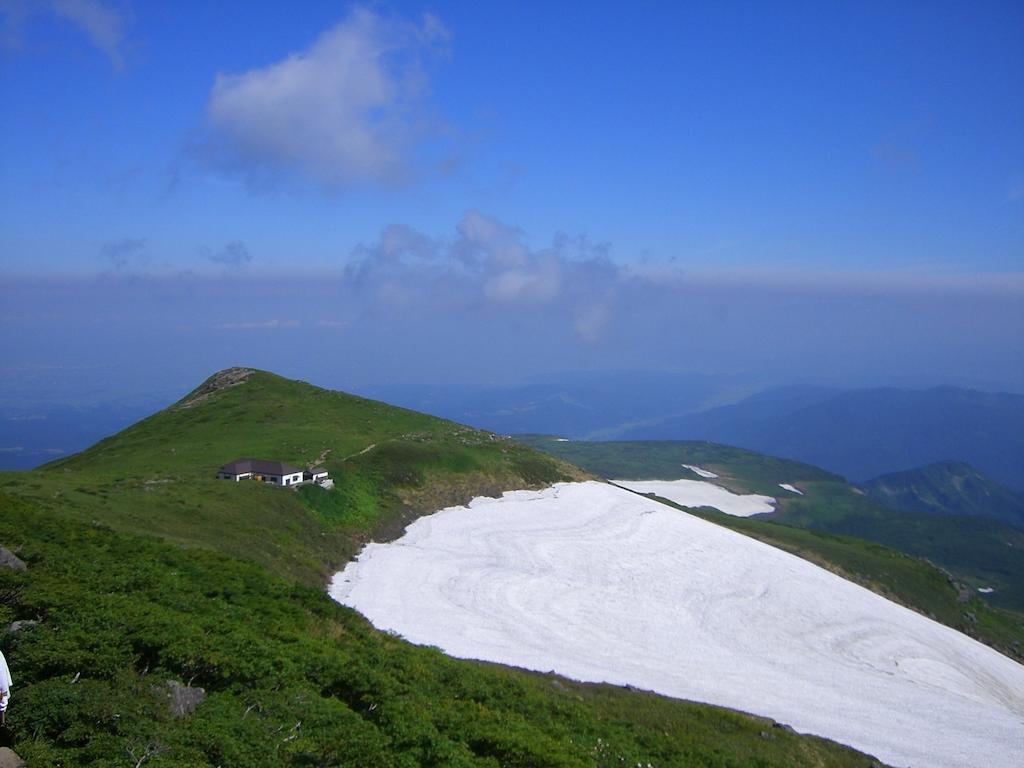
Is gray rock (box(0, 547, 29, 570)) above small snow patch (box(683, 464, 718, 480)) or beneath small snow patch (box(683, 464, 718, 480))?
above

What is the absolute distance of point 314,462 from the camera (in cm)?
5403

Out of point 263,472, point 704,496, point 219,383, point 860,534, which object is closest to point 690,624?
point 263,472

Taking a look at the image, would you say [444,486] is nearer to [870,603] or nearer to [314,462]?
[314,462]

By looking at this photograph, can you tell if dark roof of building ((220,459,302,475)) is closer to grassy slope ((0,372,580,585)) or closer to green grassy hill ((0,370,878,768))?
grassy slope ((0,372,580,585))

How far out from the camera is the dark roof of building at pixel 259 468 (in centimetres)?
4634

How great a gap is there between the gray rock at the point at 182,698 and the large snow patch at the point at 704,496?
104 meters

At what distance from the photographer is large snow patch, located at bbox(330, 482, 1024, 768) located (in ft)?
99.1

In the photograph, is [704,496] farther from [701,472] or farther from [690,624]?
[690,624]

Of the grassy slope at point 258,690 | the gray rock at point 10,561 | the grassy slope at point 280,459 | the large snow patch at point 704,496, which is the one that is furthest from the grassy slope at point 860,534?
the gray rock at point 10,561

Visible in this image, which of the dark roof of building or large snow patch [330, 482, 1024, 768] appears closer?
large snow patch [330, 482, 1024, 768]

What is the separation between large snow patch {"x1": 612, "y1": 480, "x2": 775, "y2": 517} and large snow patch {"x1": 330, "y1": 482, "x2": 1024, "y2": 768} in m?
62.9

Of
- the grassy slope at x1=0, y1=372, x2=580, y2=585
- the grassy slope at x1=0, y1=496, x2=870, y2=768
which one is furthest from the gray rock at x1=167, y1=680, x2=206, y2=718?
the grassy slope at x1=0, y1=372, x2=580, y2=585

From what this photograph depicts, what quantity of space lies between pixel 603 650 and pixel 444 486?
24689mm

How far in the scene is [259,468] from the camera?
46906mm
